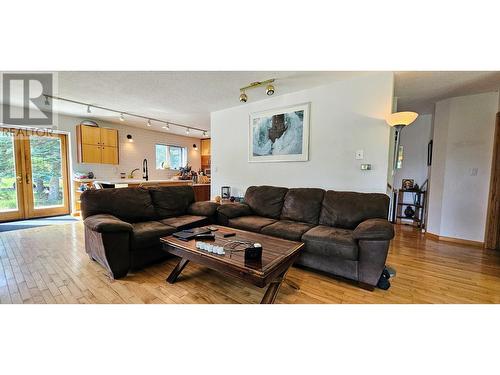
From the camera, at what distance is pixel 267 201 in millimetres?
3102

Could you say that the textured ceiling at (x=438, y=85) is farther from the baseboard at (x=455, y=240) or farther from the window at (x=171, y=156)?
the window at (x=171, y=156)

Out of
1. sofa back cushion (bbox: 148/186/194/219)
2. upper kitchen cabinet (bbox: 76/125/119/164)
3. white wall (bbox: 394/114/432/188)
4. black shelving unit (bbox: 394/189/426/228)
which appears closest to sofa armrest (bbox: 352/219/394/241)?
sofa back cushion (bbox: 148/186/194/219)

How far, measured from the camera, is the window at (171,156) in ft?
21.6

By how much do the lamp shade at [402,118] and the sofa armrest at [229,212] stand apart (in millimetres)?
2207

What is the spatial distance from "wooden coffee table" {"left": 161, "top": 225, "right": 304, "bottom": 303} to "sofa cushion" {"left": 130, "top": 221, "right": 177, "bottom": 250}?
383mm

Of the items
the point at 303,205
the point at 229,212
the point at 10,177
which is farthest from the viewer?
the point at 10,177

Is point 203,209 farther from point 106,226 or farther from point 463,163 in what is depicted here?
Answer: point 463,163

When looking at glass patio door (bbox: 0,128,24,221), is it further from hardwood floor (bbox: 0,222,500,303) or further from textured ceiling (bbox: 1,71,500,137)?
hardwood floor (bbox: 0,222,500,303)

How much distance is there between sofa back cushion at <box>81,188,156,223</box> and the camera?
7.97 feet

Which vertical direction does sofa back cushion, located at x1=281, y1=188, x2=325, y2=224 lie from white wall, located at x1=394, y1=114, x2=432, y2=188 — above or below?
below

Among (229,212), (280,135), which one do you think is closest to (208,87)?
(280,135)

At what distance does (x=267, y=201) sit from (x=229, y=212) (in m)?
0.60
